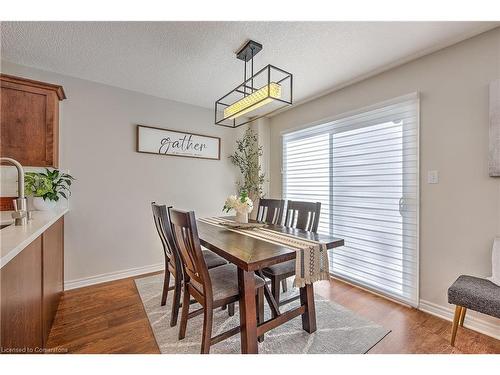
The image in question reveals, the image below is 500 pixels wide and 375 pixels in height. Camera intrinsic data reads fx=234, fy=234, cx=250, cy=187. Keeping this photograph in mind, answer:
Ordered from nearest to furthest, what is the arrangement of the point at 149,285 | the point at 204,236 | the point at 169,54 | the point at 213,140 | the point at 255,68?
1. the point at 204,236
2. the point at 169,54
3. the point at 255,68
4. the point at 149,285
5. the point at 213,140

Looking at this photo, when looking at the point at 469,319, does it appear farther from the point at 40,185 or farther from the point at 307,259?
the point at 40,185

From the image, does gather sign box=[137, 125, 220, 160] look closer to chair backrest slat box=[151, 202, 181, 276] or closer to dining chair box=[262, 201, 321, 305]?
chair backrest slat box=[151, 202, 181, 276]

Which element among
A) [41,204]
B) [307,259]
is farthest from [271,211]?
[41,204]

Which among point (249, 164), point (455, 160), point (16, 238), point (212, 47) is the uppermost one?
point (212, 47)

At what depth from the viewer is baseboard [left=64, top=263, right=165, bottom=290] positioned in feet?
8.73

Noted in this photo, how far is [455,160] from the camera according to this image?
78.2 inches

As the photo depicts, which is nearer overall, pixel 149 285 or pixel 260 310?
pixel 260 310

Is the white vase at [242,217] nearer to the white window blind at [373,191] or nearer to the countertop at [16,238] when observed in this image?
the white window blind at [373,191]

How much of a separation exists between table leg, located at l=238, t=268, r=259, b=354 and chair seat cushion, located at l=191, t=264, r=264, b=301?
4.7 inches

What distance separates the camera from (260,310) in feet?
5.82

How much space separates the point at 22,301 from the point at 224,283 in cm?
109
